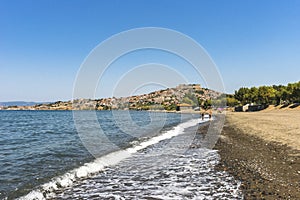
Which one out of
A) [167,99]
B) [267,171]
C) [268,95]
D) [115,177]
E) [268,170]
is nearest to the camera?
[267,171]

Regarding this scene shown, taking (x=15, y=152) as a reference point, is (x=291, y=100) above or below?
above

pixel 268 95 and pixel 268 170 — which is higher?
pixel 268 95

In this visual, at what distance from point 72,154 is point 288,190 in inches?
511

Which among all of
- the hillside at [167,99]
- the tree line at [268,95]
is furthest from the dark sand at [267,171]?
the hillside at [167,99]

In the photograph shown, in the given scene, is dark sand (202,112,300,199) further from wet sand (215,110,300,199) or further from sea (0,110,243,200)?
sea (0,110,243,200)

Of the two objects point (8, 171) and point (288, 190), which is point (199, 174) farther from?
point (8, 171)

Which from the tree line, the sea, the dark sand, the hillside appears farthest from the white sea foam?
the hillside

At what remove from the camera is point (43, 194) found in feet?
28.0

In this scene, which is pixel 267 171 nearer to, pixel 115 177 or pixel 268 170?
pixel 268 170

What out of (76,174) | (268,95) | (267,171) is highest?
(268,95)

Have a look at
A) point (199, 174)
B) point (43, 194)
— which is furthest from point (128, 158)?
point (43, 194)

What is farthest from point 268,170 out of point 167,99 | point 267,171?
point 167,99

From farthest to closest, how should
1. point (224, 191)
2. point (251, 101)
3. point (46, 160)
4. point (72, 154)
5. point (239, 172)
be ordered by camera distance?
1. point (251, 101)
2. point (72, 154)
3. point (46, 160)
4. point (239, 172)
5. point (224, 191)

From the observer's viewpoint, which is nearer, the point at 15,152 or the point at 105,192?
the point at 105,192
